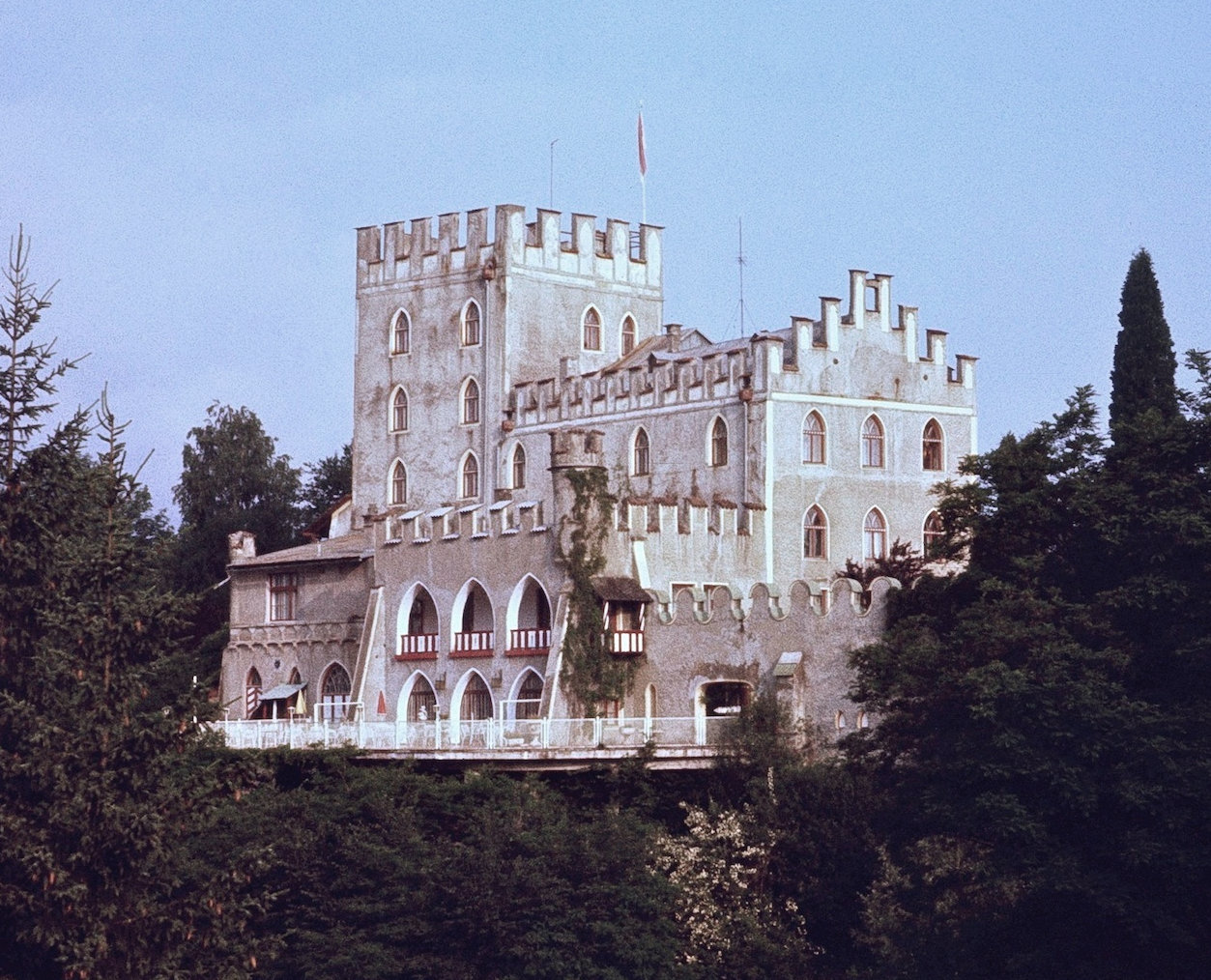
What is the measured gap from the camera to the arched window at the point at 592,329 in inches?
2864

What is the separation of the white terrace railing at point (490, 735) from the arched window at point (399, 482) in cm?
1648

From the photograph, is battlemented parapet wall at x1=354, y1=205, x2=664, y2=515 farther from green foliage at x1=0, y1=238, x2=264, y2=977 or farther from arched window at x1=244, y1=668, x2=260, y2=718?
green foliage at x1=0, y1=238, x2=264, y2=977

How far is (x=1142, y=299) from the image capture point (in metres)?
56.9

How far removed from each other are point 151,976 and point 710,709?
19531mm

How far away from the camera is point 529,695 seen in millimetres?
59688

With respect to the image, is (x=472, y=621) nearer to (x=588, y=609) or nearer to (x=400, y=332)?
(x=588, y=609)

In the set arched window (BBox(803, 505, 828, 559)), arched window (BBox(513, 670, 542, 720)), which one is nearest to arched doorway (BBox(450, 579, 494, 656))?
arched window (BBox(513, 670, 542, 720))

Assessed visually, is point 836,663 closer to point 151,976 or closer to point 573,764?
point 573,764

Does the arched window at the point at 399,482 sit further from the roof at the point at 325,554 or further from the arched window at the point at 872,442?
the arched window at the point at 872,442

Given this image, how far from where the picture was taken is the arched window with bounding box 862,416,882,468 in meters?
63.8

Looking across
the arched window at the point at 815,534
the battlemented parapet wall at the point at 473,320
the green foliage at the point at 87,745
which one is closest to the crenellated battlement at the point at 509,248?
the battlemented parapet wall at the point at 473,320

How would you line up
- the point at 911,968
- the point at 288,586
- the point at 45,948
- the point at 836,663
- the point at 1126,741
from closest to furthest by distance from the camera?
the point at 45,948 < the point at 1126,741 < the point at 911,968 < the point at 836,663 < the point at 288,586

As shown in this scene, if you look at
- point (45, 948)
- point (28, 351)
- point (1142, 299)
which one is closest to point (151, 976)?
point (45, 948)

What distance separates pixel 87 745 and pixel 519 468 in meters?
31.7
